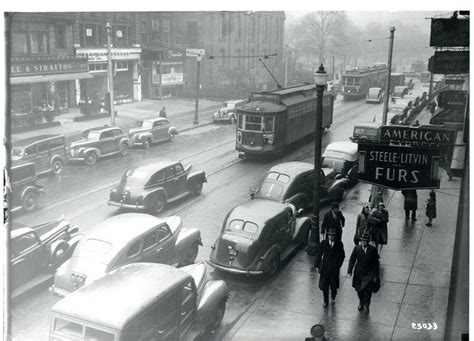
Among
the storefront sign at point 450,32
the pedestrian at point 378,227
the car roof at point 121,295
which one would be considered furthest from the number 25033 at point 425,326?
the storefront sign at point 450,32

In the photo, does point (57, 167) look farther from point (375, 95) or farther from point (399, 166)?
point (375, 95)

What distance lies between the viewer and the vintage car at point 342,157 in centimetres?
1619

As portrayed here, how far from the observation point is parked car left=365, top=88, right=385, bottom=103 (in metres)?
16.2

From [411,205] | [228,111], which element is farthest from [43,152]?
[411,205]

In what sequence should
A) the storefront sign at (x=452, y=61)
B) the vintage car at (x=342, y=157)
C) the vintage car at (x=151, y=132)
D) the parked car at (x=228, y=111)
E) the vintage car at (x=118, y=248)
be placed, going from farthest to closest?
1. the vintage car at (x=342, y=157)
2. the parked car at (x=228, y=111)
3. the vintage car at (x=151, y=132)
4. the vintage car at (x=118, y=248)
5. the storefront sign at (x=452, y=61)

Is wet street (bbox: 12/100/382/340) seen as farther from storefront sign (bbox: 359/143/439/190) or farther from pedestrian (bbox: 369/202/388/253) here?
storefront sign (bbox: 359/143/439/190)

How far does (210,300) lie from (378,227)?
492 centimetres

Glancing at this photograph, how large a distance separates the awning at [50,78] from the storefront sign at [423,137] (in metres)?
6.14

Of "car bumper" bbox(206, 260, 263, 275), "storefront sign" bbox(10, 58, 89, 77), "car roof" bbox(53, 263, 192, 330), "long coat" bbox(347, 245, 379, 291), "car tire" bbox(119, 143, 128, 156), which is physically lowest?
"car bumper" bbox(206, 260, 263, 275)

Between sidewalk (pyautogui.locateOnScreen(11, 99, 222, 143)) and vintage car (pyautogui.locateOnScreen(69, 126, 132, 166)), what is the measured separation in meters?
0.27

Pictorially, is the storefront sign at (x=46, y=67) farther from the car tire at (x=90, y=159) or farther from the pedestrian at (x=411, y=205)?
A: the pedestrian at (x=411, y=205)

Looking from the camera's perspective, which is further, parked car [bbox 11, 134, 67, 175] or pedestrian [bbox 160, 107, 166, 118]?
Result: pedestrian [bbox 160, 107, 166, 118]

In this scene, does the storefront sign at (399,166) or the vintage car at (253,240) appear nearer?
the storefront sign at (399,166)

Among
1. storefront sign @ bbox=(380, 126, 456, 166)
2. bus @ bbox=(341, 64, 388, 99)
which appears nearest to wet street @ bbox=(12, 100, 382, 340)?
bus @ bbox=(341, 64, 388, 99)
